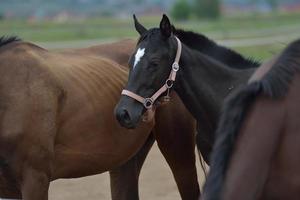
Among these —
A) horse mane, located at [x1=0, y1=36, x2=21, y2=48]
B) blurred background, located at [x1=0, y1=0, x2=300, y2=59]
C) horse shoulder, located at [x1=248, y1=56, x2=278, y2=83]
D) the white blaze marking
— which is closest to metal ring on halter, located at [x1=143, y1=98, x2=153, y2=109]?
the white blaze marking

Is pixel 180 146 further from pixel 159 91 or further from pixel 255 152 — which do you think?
pixel 255 152

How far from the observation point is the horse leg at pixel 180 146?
568 cm

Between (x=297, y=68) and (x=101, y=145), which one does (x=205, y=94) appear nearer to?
(x=101, y=145)

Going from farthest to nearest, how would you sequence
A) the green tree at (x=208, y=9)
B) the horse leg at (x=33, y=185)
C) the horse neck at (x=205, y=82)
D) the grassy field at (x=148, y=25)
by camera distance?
the green tree at (x=208, y=9), the grassy field at (x=148, y=25), the horse leg at (x=33, y=185), the horse neck at (x=205, y=82)

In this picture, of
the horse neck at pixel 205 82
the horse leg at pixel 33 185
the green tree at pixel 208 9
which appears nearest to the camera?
the horse neck at pixel 205 82

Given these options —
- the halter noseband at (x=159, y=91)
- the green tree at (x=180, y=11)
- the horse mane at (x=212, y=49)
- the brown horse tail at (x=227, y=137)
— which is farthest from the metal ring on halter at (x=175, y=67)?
the green tree at (x=180, y=11)

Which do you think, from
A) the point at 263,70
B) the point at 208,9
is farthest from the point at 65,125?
the point at 208,9

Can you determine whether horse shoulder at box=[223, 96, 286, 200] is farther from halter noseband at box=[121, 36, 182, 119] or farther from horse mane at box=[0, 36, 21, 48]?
horse mane at box=[0, 36, 21, 48]

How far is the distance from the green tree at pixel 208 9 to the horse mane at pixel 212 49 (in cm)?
4482

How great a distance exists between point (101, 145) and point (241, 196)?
3.16 metres

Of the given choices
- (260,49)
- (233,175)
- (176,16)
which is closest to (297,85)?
(233,175)

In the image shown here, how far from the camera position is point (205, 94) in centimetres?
474

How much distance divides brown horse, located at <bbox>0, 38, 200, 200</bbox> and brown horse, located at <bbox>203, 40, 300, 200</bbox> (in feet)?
9.01

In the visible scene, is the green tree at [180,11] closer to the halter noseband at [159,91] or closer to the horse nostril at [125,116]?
the halter noseband at [159,91]
